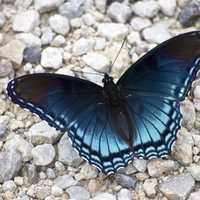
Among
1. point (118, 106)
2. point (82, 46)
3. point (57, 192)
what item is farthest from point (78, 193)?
point (82, 46)

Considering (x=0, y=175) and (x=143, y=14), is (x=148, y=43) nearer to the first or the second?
(x=143, y=14)

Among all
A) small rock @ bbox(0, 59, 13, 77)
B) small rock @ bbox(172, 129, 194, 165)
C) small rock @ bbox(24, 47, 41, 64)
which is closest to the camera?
small rock @ bbox(172, 129, 194, 165)

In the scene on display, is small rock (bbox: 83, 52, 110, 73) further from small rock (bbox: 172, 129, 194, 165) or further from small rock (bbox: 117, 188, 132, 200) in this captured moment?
small rock (bbox: 117, 188, 132, 200)

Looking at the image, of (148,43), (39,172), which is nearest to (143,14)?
(148,43)

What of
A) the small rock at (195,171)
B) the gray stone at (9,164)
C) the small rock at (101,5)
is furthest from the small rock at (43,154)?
the small rock at (101,5)

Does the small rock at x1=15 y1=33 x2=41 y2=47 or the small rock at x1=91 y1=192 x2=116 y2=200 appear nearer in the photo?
the small rock at x1=91 y1=192 x2=116 y2=200

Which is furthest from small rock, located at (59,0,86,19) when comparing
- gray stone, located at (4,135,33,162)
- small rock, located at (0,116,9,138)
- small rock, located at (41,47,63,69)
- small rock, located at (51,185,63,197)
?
small rock, located at (51,185,63,197)
